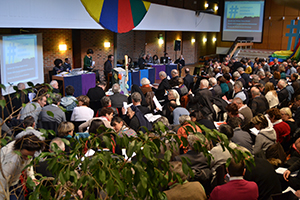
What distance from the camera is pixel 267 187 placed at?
3.02 m

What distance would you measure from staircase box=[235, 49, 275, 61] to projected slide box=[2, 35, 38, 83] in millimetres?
15927

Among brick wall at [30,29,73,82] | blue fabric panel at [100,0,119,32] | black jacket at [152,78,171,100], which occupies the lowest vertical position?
black jacket at [152,78,171,100]

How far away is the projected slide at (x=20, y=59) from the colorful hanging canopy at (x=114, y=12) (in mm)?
1843

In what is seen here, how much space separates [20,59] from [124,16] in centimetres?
368

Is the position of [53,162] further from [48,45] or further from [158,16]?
[158,16]

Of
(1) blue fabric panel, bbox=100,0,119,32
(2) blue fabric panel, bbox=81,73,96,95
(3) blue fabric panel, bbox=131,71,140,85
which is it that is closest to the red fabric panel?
(1) blue fabric panel, bbox=100,0,119,32

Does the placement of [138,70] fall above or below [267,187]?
above

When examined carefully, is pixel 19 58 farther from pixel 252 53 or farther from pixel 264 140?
pixel 252 53

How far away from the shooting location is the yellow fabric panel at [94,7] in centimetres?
886

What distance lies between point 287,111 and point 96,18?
6455 mm

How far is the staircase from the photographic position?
67.7 ft

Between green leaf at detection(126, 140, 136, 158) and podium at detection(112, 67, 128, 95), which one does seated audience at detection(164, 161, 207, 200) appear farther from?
podium at detection(112, 67, 128, 95)

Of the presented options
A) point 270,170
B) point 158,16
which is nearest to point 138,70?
point 158,16

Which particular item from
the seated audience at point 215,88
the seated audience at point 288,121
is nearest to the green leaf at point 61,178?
the seated audience at point 288,121
